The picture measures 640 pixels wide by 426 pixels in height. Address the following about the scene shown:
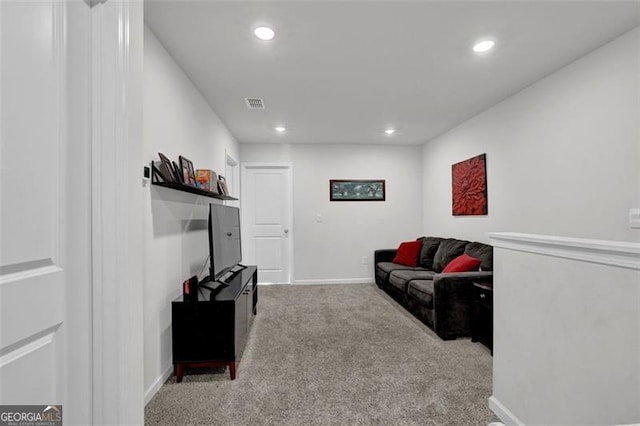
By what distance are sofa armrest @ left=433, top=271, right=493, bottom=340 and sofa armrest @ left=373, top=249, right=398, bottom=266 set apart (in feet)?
6.65

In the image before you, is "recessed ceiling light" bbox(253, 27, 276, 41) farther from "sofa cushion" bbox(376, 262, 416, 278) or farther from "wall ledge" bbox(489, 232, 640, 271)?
"sofa cushion" bbox(376, 262, 416, 278)

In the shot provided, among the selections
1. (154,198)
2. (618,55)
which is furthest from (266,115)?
(618,55)

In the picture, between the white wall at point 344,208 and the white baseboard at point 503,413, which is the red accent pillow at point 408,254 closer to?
the white wall at point 344,208

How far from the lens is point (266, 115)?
366 cm

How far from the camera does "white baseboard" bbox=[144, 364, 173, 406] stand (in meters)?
1.87

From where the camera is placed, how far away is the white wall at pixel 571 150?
204cm

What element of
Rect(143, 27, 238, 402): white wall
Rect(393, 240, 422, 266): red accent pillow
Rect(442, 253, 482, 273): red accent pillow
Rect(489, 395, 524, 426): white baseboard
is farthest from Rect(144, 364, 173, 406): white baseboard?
Rect(393, 240, 422, 266): red accent pillow

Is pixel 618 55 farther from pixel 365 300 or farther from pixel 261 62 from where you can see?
pixel 365 300

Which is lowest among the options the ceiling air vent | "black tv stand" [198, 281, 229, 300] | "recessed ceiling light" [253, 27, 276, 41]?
"black tv stand" [198, 281, 229, 300]

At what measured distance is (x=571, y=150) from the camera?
2439 millimetres

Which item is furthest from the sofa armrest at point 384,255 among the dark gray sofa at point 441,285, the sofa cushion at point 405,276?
the sofa cushion at point 405,276

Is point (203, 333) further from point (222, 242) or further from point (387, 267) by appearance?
point (387, 267)

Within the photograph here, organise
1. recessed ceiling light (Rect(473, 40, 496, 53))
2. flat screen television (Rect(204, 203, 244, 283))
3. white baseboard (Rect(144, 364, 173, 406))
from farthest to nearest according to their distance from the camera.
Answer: flat screen television (Rect(204, 203, 244, 283))
recessed ceiling light (Rect(473, 40, 496, 53))
white baseboard (Rect(144, 364, 173, 406))

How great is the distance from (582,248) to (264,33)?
7.01 ft
